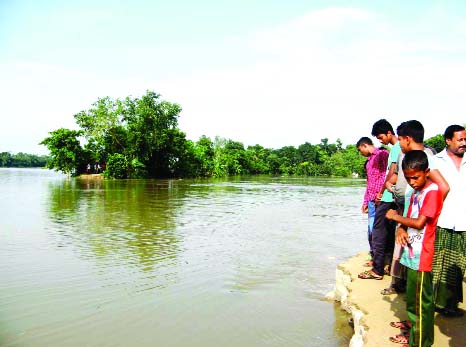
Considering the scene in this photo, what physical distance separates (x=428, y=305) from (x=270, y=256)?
4.69 metres

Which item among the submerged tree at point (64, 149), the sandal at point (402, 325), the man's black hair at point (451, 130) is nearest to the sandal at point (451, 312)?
the sandal at point (402, 325)

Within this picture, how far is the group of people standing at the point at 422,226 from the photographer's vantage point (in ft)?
9.56

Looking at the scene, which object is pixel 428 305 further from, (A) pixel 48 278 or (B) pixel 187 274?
(A) pixel 48 278

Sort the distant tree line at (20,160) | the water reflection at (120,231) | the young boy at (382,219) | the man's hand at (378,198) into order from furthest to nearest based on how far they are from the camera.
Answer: the distant tree line at (20,160) < the water reflection at (120,231) < the man's hand at (378,198) < the young boy at (382,219)

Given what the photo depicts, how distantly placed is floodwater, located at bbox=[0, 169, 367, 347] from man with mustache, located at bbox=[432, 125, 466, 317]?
3.37 feet

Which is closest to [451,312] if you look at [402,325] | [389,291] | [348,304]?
[402,325]

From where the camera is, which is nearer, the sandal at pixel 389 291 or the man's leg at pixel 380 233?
the sandal at pixel 389 291

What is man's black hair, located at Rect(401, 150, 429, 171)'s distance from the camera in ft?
9.77

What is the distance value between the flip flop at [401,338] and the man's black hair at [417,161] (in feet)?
4.29

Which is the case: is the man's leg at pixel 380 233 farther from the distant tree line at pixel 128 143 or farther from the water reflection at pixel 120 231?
the distant tree line at pixel 128 143

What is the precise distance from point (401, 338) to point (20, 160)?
116m

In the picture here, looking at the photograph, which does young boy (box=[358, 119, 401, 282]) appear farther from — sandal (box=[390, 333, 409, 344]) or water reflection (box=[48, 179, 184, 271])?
water reflection (box=[48, 179, 184, 271])

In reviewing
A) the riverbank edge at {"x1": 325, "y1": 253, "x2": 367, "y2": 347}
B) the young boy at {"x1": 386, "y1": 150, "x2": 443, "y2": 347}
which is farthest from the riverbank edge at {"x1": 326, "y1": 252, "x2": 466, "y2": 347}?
the young boy at {"x1": 386, "y1": 150, "x2": 443, "y2": 347}

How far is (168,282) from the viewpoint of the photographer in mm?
5641
